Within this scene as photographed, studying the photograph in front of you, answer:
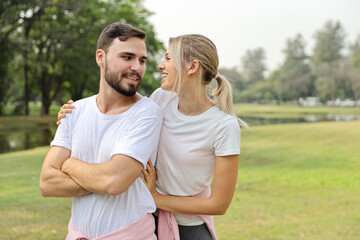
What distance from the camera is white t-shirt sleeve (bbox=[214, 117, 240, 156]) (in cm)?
197

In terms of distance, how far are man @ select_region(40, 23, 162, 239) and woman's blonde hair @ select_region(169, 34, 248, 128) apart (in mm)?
176

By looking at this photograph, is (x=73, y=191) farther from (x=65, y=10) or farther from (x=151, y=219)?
(x=65, y=10)

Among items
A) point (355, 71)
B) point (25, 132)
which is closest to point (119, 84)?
point (25, 132)

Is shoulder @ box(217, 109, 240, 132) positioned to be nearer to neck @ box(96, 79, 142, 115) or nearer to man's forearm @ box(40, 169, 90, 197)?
neck @ box(96, 79, 142, 115)

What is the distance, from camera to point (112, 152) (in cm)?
187

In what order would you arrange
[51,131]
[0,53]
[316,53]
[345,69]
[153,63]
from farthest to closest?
[316,53] < [345,69] < [153,63] < [51,131] < [0,53]

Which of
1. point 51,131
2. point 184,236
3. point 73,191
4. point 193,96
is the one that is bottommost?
point 51,131

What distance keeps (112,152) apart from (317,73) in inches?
2331

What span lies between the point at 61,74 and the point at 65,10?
696 centimetres

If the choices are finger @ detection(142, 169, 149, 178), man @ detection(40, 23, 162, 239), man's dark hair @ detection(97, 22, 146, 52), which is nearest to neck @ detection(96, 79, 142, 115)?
man @ detection(40, 23, 162, 239)

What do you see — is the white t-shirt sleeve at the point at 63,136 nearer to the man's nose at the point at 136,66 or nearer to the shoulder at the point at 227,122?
the man's nose at the point at 136,66

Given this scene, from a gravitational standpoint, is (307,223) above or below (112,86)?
below

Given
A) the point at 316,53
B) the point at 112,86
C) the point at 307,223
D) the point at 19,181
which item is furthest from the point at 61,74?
the point at 316,53

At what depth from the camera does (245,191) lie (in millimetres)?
8781
